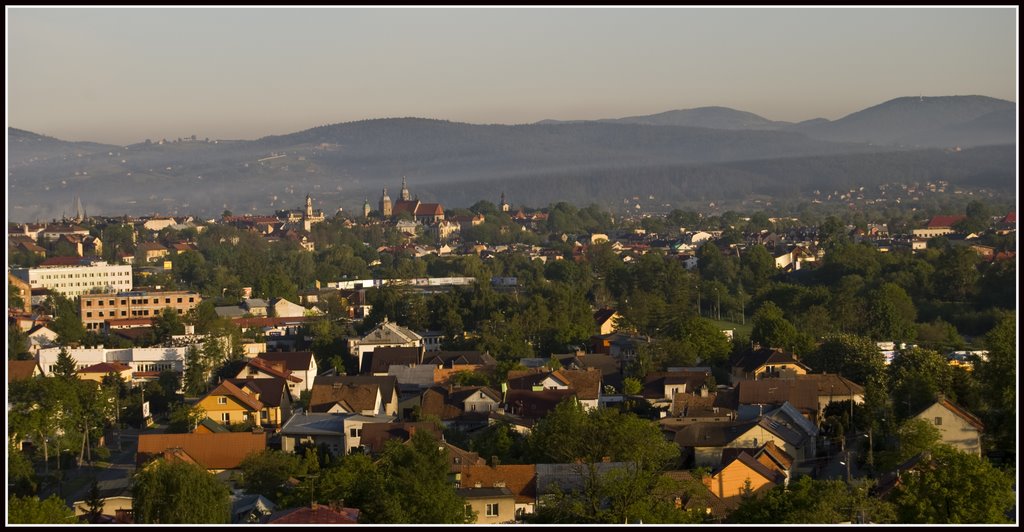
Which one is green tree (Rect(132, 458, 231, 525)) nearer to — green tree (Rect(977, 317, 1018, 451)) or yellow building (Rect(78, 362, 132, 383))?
green tree (Rect(977, 317, 1018, 451))

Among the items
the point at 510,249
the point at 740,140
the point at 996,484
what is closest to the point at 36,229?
the point at 510,249

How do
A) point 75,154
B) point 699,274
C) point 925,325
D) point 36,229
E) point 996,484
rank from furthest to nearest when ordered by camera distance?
1. point 75,154
2. point 36,229
3. point 699,274
4. point 925,325
5. point 996,484

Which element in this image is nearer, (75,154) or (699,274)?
(699,274)

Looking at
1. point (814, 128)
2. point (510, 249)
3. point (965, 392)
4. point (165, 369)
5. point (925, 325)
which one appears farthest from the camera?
point (814, 128)

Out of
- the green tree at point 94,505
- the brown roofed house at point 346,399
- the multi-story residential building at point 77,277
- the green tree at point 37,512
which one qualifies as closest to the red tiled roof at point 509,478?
the green tree at point 94,505

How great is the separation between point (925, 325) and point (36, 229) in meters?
40.3

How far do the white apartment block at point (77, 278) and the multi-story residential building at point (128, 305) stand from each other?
616 centimetres

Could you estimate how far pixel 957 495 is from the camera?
Answer: 1127cm

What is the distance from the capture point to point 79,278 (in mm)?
38344

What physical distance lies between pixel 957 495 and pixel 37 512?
6.20 meters

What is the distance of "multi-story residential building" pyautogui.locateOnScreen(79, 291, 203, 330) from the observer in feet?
99.1

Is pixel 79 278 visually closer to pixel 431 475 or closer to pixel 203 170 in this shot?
pixel 431 475

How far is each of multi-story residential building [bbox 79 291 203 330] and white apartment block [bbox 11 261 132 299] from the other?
616cm

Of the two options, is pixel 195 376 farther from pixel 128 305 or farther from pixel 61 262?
pixel 61 262
